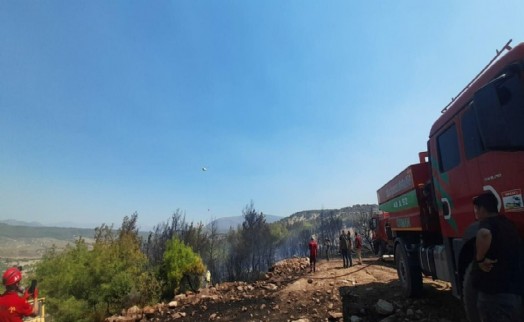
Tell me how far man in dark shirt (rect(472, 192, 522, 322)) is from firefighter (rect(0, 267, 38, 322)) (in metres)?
4.70

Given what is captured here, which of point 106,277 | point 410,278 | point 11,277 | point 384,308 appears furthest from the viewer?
point 106,277

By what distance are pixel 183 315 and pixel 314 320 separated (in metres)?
5.18

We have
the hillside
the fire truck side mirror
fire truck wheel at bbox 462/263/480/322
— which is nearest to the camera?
the fire truck side mirror

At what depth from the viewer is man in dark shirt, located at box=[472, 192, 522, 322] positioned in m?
2.88

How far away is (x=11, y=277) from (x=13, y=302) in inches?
12.0

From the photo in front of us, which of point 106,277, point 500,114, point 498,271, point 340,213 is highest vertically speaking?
point 340,213

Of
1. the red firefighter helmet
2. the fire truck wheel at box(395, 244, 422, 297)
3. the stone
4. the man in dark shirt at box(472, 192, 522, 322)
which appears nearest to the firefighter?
the red firefighter helmet

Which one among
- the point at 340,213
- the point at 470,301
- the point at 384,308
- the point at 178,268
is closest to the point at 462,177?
the point at 470,301

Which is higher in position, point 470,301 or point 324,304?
point 470,301

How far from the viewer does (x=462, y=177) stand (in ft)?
14.7

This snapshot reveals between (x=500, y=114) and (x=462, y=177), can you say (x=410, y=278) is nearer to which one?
(x=462, y=177)

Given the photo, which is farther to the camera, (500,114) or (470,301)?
(470,301)

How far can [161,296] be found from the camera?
26375 mm

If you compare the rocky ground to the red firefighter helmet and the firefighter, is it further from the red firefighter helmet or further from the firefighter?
the red firefighter helmet
